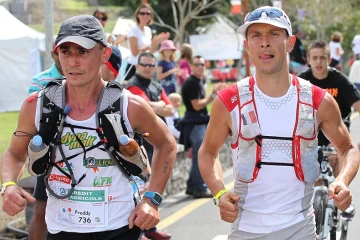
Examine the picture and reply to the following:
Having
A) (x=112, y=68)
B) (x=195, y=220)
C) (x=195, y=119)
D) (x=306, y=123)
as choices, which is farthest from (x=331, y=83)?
(x=306, y=123)

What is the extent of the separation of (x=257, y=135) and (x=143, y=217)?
79 centimetres

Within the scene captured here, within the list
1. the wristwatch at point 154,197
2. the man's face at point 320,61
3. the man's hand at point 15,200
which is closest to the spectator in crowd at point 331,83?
the man's face at point 320,61

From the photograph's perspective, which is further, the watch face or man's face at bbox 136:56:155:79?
man's face at bbox 136:56:155:79

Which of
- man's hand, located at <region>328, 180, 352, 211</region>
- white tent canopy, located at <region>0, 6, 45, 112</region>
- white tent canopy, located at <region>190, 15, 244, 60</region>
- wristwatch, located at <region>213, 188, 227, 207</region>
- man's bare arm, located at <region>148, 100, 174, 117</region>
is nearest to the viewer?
man's hand, located at <region>328, 180, 352, 211</region>

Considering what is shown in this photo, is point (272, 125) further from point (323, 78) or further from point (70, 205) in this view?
point (323, 78)

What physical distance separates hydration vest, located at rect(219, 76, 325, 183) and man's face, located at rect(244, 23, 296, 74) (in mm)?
157

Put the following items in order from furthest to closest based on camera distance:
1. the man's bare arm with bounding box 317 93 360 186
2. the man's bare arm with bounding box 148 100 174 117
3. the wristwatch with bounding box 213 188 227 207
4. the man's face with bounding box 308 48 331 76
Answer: the man's bare arm with bounding box 148 100 174 117 → the man's face with bounding box 308 48 331 76 → the man's bare arm with bounding box 317 93 360 186 → the wristwatch with bounding box 213 188 227 207

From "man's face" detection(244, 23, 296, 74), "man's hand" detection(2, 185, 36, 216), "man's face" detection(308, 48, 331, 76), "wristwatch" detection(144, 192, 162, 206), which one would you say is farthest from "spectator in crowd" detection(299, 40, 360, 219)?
"man's hand" detection(2, 185, 36, 216)

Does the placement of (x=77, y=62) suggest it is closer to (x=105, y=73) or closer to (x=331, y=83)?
(x=105, y=73)

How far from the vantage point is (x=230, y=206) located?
423 cm

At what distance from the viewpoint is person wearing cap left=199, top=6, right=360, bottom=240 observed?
4434 millimetres

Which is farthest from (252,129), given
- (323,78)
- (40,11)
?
(40,11)

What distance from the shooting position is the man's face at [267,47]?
4.50 metres

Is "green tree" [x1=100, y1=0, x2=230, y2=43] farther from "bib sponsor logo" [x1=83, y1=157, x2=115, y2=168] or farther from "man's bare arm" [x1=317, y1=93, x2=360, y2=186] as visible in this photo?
"bib sponsor logo" [x1=83, y1=157, x2=115, y2=168]
